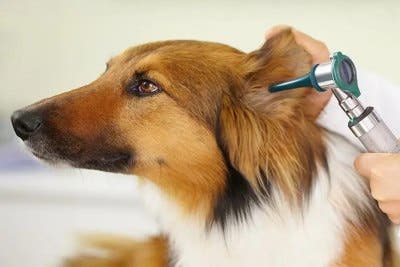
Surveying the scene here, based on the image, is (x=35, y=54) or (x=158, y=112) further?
(x=35, y=54)

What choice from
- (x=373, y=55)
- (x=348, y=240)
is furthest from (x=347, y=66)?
(x=373, y=55)

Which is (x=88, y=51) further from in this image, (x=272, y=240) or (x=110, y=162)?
(x=272, y=240)

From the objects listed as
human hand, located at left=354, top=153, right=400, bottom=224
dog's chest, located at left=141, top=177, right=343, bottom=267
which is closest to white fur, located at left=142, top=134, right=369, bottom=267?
dog's chest, located at left=141, top=177, right=343, bottom=267

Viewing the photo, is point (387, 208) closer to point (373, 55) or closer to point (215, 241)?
point (215, 241)

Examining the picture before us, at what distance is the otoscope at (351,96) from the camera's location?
687 mm

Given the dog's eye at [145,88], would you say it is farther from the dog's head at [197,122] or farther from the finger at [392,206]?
the finger at [392,206]

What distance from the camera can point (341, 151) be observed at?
88 cm

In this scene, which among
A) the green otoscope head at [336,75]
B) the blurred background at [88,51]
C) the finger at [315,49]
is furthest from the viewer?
the blurred background at [88,51]

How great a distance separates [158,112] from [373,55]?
0.53 metres

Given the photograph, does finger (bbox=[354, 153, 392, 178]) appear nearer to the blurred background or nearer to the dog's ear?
the dog's ear

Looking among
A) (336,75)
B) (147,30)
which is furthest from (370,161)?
(147,30)

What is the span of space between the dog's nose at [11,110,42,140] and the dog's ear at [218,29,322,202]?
24 centimetres

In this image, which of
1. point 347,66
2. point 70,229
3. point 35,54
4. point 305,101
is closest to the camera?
point 347,66

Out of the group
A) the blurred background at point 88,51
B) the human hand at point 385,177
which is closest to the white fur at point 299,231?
the human hand at point 385,177
